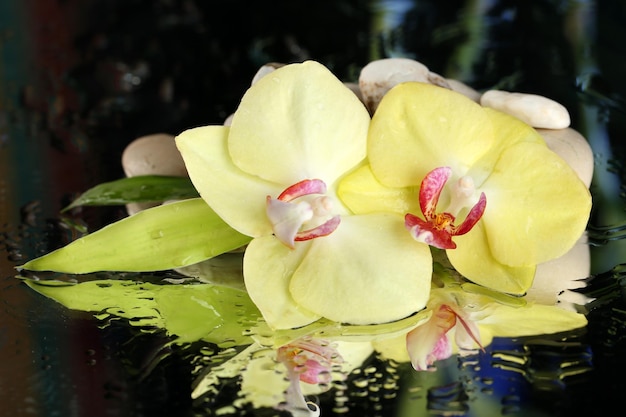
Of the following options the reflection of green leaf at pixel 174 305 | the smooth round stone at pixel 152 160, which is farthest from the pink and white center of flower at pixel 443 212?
the smooth round stone at pixel 152 160

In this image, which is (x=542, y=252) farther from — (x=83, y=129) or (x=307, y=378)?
(x=83, y=129)

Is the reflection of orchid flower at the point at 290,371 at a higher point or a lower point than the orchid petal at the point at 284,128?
lower

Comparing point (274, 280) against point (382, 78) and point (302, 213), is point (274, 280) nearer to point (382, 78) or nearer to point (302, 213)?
point (302, 213)

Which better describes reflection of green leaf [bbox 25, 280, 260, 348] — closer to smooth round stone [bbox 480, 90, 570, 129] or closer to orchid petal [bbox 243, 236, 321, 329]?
orchid petal [bbox 243, 236, 321, 329]

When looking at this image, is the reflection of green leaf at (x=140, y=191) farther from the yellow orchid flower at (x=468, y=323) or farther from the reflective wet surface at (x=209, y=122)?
the yellow orchid flower at (x=468, y=323)

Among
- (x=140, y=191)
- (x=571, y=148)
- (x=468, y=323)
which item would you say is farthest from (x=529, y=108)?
(x=140, y=191)

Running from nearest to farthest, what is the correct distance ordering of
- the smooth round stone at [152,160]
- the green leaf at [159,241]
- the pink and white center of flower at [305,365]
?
1. the pink and white center of flower at [305,365]
2. the green leaf at [159,241]
3. the smooth round stone at [152,160]
